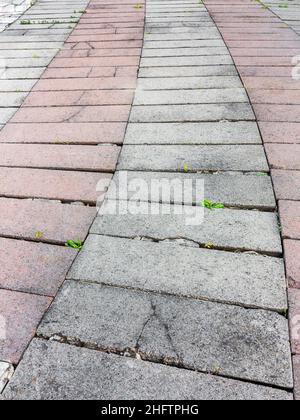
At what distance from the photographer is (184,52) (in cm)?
440

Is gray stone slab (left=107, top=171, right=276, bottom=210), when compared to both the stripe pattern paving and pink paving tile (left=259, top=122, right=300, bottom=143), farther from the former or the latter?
pink paving tile (left=259, top=122, right=300, bottom=143)

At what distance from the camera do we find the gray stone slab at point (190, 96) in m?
3.31

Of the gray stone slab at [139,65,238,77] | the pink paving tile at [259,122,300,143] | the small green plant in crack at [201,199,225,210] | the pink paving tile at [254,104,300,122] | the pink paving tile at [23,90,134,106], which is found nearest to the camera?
the small green plant in crack at [201,199,225,210]

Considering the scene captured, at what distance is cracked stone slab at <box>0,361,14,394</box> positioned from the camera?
4.35 feet

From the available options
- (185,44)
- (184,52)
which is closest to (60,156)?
(184,52)

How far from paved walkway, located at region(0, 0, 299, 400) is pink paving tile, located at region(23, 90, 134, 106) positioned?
0.06 feet

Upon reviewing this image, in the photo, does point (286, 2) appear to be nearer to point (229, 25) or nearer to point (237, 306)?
point (229, 25)

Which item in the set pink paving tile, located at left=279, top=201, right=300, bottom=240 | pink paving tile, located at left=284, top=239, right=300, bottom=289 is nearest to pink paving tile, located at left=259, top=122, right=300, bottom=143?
pink paving tile, located at left=279, top=201, right=300, bottom=240

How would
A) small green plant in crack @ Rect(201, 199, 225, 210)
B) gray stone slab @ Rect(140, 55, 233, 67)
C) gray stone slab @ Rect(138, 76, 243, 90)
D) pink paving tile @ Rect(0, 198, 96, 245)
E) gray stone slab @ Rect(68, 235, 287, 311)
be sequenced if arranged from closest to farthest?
1. gray stone slab @ Rect(68, 235, 287, 311)
2. pink paving tile @ Rect(0, 198, 96, 245)
3. small green plant in crack @ Rect(201, 199, 225, 210)
4. gray stone slab @ Rect(138, 76, 243, 90)
5. gray stone slab @ Rect(140, 55, 233, 67)

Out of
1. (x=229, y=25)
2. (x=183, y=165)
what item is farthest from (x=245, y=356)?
(x=229, y=25)

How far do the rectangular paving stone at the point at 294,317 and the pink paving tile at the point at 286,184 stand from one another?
0.74 m

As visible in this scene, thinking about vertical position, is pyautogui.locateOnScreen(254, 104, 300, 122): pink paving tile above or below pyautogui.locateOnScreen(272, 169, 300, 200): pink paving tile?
above

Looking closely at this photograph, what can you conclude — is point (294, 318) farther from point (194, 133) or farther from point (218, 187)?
point (194, 133)

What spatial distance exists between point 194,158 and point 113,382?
1.68m
